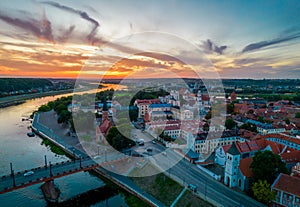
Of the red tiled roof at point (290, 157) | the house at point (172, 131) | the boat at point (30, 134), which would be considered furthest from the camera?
the boat at point (30, 134)

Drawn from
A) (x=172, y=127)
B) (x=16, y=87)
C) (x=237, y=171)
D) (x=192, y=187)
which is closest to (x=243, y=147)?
(x=237, y=171)

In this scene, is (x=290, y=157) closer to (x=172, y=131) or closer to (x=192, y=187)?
(x=192, y=187)

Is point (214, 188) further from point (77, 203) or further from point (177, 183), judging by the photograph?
point (77, 203)

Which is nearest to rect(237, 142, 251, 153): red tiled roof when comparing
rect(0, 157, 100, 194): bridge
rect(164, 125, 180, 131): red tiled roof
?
rect(164, 125, 180, 131): red tiled roof

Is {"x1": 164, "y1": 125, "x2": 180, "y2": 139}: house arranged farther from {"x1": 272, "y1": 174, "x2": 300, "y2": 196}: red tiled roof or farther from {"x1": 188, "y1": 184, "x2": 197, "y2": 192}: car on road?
{"x1": 272, "y1": 174, "x2": 300, "y2": 196}: red tiled roof

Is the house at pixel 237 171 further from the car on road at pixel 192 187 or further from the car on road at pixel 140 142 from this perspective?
the car on road at pixel 140 142

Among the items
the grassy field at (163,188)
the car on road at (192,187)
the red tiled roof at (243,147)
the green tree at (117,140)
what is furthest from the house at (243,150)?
the green tree at (117,140)
